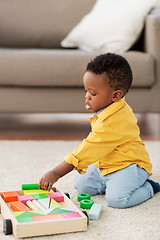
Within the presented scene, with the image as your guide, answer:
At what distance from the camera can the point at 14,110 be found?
2289 mm

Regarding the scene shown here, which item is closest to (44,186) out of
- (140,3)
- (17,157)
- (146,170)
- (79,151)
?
(79,151)

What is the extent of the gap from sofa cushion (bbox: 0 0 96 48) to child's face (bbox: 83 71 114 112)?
1579 mm

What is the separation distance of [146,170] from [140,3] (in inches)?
56.7

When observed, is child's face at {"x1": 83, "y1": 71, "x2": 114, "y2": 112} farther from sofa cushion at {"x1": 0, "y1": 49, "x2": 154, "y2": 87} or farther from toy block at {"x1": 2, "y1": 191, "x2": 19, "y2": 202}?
sofa cushion at {"x1": 0, "y1": 49, "x2": 154, "y2": 87}

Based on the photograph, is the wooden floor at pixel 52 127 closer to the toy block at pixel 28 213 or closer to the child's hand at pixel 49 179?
the child's hand at pixel 49 179

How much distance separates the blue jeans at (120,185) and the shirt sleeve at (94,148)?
0.34 feet

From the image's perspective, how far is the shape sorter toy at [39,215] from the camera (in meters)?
1.08

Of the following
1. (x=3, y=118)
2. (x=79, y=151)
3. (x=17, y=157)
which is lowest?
(x=3, y=118)

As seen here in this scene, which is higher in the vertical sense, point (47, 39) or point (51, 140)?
point (47, 39)

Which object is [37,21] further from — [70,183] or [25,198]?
[25,198]

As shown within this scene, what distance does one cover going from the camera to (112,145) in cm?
133

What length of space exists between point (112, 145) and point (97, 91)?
0.18m

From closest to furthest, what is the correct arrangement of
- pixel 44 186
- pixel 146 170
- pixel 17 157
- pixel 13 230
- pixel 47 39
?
pixel 13 230 → pixel 44 186 → pixel 146 170 → pixel 17 157 → pixel 47 39

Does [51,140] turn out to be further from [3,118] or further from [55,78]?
[3,118]
